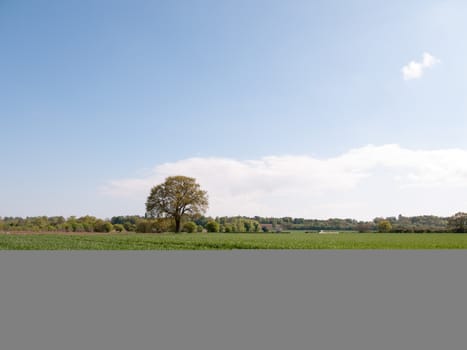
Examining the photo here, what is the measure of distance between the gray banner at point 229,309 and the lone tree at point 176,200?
5161 centimetres

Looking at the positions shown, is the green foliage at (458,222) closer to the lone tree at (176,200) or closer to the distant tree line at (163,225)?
the distant tree line at (163,225)

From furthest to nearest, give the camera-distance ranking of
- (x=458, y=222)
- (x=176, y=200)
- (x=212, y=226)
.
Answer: (x=458, y=222) < (x=212, y=226) < (x=176, y=200)

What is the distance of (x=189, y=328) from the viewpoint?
8266 millimetres

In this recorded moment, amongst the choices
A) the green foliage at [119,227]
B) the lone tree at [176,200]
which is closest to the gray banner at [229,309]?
the lone tree at [176,200]

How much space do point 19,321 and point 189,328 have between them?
4.23 metres

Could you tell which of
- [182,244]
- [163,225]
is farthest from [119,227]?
[182,244]

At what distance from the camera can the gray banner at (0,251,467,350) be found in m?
7.65

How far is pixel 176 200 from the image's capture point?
220ft

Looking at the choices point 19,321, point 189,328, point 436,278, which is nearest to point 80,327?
point 19,321

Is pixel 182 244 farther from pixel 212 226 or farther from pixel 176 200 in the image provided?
pixel 212 226

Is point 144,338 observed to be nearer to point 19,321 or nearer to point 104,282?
point 19,321

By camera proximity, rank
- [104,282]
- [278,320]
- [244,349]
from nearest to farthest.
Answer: [244,349], [278,320], [104,282]

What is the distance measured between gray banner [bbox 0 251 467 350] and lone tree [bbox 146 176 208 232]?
169ft

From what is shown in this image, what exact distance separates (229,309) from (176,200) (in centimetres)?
5852
